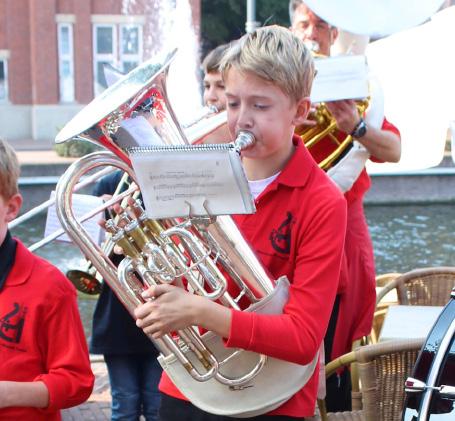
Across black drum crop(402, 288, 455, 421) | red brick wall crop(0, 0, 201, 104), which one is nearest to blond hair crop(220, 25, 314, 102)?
black drum crop(402, 288, 455, 421)

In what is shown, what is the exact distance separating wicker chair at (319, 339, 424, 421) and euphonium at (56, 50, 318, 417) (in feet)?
1.49

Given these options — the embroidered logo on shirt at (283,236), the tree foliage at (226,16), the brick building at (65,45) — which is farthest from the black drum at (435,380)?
the tree foliage at (226,16)

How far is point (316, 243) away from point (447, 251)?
29.3 ft

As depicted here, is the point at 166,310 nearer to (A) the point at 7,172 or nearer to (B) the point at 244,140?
(B) the point at 244,140

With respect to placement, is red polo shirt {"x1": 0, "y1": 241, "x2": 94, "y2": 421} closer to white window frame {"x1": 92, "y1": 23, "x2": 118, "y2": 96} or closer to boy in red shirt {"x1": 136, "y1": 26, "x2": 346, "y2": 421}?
boy in red shirt {"x1": 136, "y1": 26, "x2": 346, "y2": 421}

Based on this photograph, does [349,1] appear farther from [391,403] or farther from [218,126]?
[391,403]

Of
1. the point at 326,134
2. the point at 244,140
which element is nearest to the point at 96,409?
the point at 326,134

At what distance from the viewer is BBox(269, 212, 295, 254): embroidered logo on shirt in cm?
200

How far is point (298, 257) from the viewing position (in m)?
1.97

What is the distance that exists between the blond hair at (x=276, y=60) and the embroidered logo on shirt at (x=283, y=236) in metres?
0.27

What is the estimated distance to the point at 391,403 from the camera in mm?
2516

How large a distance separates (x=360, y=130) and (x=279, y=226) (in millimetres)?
964

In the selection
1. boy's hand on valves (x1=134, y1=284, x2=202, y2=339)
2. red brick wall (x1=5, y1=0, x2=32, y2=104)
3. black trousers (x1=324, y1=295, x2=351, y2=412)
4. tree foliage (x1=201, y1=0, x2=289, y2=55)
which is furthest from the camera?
tree foliage (x1=201, y1=0, x2=289, y2=55)

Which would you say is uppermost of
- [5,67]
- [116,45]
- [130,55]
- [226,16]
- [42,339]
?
[42,339]
